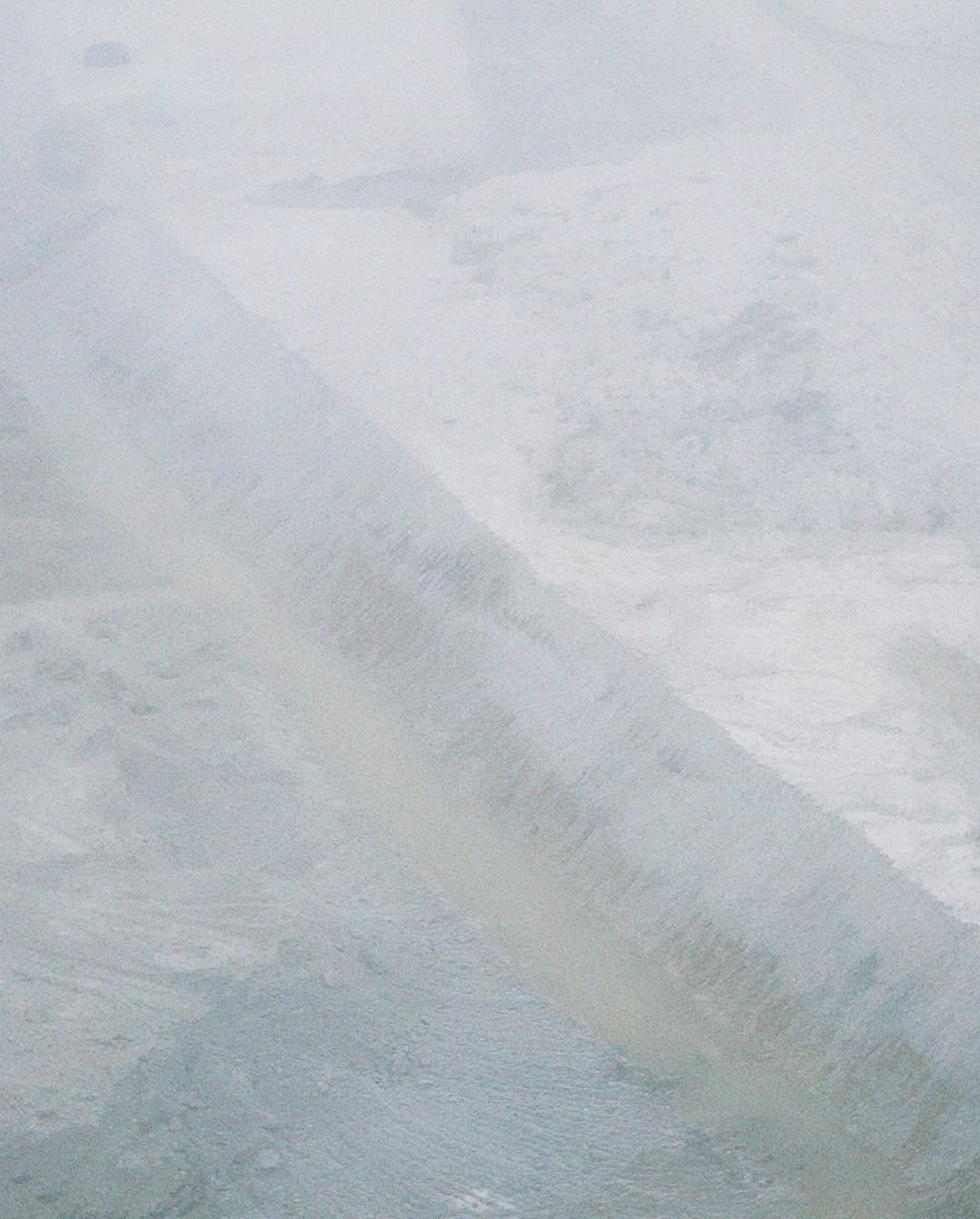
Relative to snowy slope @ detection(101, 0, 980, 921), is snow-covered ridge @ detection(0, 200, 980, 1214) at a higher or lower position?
lower

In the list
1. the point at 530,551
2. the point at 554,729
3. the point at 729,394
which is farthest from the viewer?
the point at 729,394

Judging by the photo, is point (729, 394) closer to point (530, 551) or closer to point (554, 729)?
point (530, 551)

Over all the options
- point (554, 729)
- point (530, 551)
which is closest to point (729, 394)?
point (530, 551)

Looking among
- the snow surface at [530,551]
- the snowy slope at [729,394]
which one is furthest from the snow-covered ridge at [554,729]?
the snowy slope at [729,394]

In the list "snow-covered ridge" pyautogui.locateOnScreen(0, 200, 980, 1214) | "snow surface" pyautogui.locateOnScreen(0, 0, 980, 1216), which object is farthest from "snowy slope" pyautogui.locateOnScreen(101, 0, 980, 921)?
"snow-covered ridge" pyautogui.locateOnScreen(0, 200, 980, 1214)

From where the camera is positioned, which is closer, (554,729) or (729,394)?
(554,729)

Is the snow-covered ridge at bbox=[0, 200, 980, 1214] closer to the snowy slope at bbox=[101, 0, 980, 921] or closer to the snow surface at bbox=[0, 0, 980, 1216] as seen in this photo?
the snow surface at bbox=[0, 0, 980, 1216]

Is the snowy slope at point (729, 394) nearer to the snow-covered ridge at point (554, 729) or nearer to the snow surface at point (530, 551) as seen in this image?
the snow surface at point (530, 551)

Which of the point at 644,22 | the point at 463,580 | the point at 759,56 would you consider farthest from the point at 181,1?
the point at 463,580

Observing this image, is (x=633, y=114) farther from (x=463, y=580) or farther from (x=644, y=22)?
(x=463, y=580)
